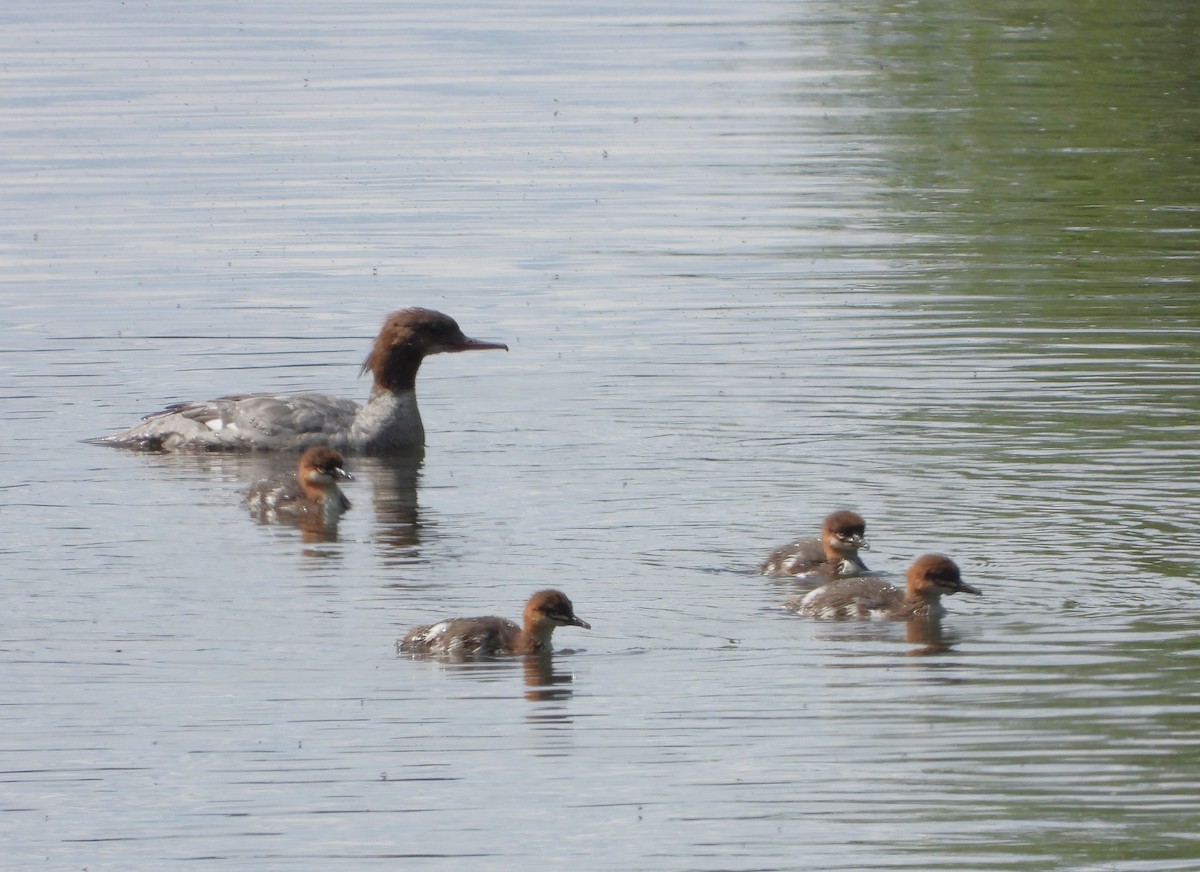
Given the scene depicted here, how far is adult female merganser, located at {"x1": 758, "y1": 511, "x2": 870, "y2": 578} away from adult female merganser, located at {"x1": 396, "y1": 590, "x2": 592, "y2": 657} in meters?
1.44

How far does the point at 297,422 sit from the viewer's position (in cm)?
1619

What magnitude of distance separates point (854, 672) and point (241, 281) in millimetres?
10993

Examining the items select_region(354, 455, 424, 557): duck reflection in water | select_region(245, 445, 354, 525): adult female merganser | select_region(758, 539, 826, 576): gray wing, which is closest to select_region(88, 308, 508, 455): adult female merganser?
select_region(354, 455, 424, 557): duck reflection in water

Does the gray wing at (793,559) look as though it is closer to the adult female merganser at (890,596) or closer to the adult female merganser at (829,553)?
the adult female merganser at (829,553)

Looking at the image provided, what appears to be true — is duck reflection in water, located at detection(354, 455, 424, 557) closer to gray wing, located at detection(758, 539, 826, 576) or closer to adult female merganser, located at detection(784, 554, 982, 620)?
gray wing, located at detection(758, 539, 826, 576)

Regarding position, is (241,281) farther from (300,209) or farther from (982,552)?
(982,552)

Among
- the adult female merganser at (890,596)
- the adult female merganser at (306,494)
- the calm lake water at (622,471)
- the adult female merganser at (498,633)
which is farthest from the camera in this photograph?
the adult female merganser at (306,494)

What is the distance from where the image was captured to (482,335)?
18.6 meters

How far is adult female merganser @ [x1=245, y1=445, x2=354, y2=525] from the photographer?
1400 centimetres

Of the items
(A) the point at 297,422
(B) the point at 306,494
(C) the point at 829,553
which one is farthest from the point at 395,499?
(C) the point at 829,553

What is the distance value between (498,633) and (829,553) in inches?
74.0

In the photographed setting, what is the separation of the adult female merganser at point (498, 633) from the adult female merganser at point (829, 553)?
1436 mm

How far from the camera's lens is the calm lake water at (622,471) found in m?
9.12

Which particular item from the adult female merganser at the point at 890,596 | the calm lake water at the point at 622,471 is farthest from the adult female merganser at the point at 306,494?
the adult female merganser at the point at 890,596
